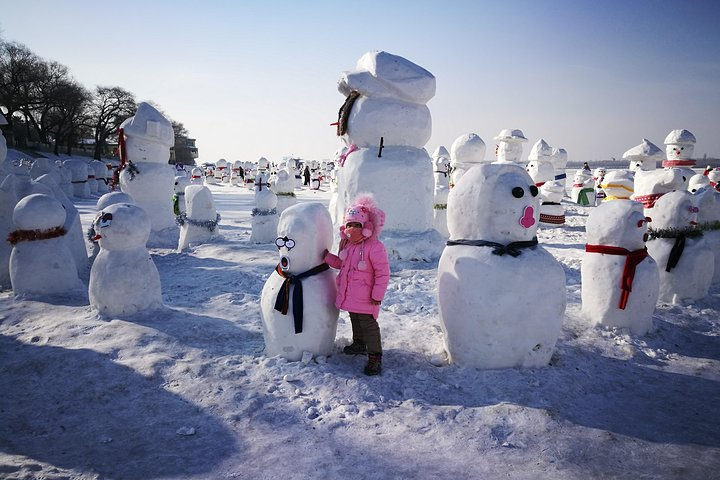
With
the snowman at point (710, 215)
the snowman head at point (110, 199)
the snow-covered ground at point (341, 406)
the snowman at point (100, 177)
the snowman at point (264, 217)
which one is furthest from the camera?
the snowman at point (100, 177)

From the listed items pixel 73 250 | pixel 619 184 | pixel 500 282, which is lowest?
pixel 73 250

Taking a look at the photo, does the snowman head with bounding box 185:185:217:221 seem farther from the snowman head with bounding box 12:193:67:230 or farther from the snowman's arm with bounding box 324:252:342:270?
the snowman's arm with bounding box 324:252:342:270

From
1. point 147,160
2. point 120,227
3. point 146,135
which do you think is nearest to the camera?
point 120,227

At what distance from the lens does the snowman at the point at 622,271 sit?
13.7ft

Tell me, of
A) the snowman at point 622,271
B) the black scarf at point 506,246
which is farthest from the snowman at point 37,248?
the snowman at point 622,271

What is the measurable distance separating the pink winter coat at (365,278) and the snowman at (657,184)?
162 inches

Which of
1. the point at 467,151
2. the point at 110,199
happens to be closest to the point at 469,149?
the point at 467,151

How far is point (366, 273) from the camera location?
11.0ft

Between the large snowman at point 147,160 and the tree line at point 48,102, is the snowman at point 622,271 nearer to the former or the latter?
the large snowman at point 147,160

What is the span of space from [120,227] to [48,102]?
117ft

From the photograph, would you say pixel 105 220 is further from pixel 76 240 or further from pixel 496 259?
pixel 496 259

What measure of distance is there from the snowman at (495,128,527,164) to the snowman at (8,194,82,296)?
42.7 ft

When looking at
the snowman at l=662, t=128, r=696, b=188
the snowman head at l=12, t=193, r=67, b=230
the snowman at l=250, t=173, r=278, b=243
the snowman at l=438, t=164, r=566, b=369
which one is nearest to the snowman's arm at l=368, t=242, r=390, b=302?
the snowman at l=438, t=164, r=566, b=369

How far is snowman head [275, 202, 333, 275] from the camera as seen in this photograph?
11.2 ft
